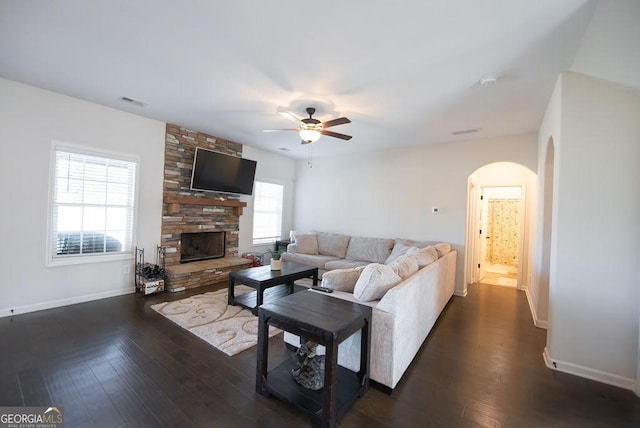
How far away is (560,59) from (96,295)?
616 cm

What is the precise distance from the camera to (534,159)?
4344 mm

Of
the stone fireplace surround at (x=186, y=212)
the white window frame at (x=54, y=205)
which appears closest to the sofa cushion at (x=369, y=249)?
the stone fireplace surround at (x=186, y=212)

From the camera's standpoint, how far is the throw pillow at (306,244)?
593 cm

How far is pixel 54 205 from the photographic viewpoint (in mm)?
3564

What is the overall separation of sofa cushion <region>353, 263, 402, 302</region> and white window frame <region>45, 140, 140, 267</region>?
3.87 meters

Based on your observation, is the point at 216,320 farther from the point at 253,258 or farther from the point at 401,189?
the point at 401,189

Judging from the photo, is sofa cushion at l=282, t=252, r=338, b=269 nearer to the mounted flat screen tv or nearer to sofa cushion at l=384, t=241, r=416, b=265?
sofa cushion at l=384, t=241, r=416, b=265

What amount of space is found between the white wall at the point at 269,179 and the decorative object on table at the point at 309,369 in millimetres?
4219

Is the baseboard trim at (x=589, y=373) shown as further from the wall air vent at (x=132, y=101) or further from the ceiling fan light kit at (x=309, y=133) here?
the wall air vent at (x=132, y=101)

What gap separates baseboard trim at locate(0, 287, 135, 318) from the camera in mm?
3257

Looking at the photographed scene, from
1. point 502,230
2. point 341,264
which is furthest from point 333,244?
point 502,230

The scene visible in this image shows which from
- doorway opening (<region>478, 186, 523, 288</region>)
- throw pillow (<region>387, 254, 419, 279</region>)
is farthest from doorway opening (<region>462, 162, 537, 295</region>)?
throw pillow (<region>387, 254, 419, 279</region>)

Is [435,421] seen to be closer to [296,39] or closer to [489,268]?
[296,39]

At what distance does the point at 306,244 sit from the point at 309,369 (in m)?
3.95
